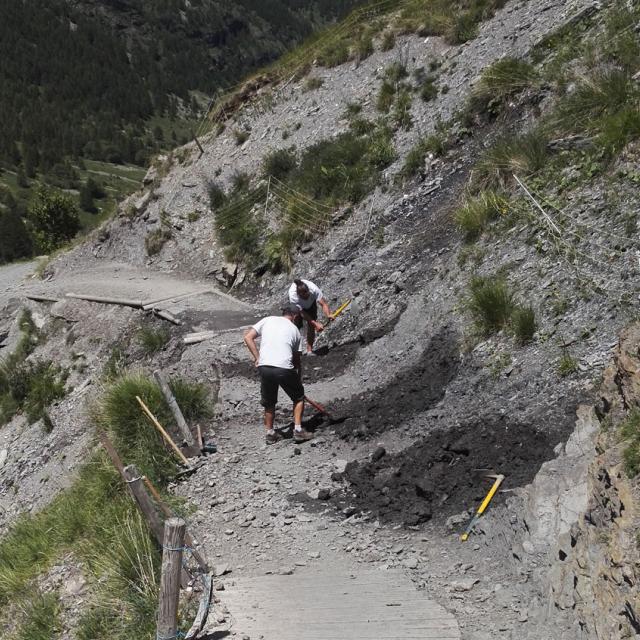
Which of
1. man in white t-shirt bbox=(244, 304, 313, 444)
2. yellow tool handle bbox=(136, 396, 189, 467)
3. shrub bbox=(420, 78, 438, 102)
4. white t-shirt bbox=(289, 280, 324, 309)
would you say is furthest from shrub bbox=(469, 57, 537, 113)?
yellow tool handle bbox=(136, 396, 189, 467)

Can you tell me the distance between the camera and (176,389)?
1002cm

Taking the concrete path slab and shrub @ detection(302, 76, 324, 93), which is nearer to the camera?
the concrete path slab

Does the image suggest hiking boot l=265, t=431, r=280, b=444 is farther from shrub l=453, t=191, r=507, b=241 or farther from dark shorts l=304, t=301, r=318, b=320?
shrub l=453, t=191, r=507, b=241

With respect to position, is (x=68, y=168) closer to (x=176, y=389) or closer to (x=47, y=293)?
(x=47, y=293)

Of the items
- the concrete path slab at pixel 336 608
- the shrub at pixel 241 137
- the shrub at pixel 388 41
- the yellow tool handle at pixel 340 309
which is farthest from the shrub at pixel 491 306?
the shrub at pixel 241 137

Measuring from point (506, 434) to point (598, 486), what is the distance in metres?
2.18

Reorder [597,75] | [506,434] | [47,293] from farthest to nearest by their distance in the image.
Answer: [47,293] < [597,75] < [506,434]

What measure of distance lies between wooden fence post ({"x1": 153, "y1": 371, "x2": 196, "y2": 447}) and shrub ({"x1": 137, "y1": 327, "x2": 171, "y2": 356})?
5072mm

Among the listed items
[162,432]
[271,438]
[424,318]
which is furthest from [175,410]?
[424,318]

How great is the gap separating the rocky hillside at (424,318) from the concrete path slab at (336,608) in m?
0.19

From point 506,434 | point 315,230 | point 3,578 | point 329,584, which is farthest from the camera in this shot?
point 315,230

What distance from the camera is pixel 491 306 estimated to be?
8766mm

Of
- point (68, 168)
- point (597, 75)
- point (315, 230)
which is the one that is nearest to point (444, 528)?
point (597, 75)

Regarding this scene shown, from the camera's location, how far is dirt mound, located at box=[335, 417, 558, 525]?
6.18m
